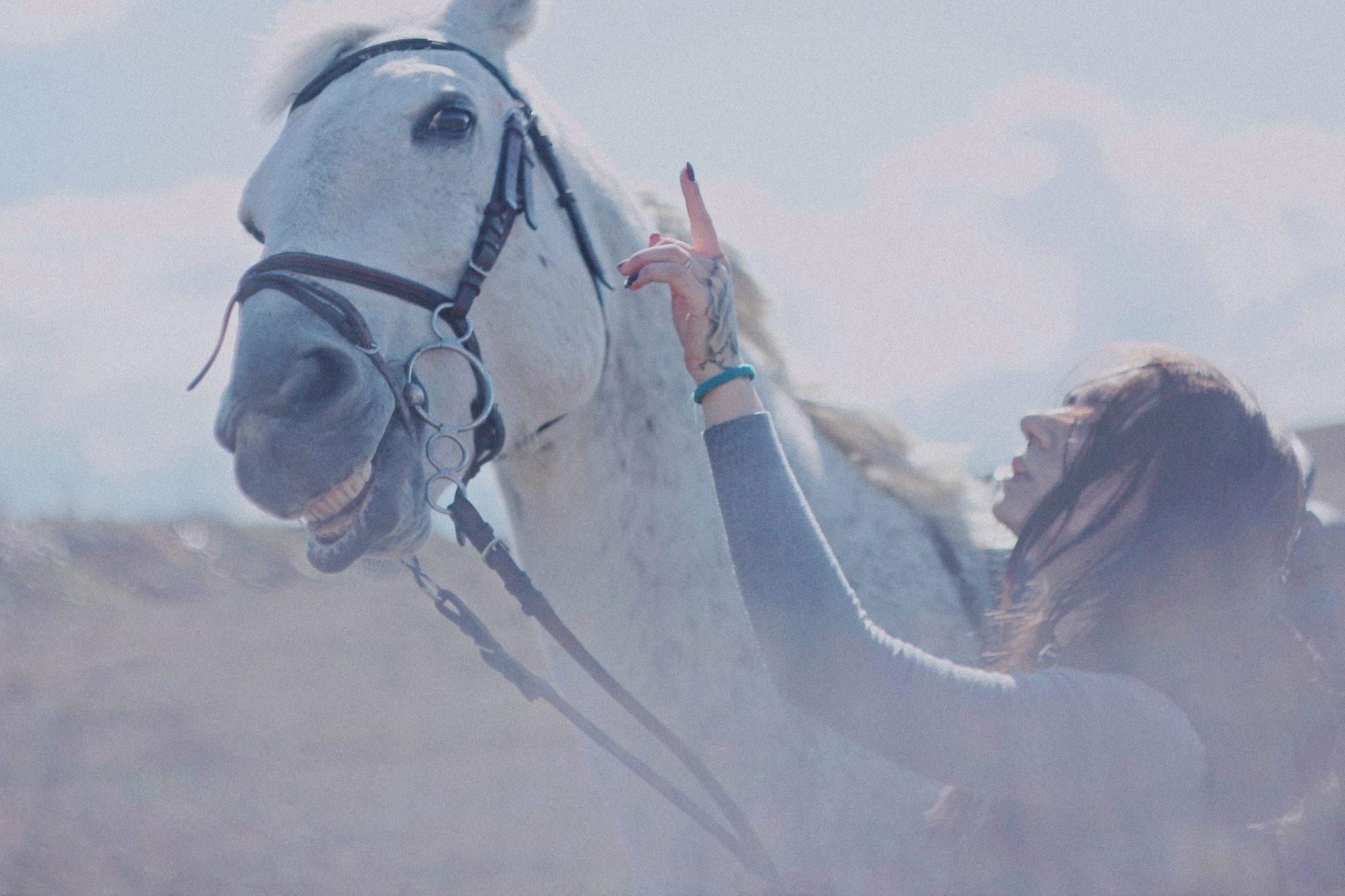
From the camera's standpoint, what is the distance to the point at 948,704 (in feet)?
3.86

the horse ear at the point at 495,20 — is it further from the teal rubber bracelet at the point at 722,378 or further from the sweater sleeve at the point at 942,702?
the sweater sleeve at the point at 942,702

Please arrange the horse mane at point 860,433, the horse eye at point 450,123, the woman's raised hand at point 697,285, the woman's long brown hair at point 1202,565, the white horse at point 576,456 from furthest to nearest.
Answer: the horse mane at point 860,433 → the horse eye at point 450,123 → the white horse at point 576,456 → the woman's raised hand at point 697,285 → the woman's long brown hair at point 1202,565

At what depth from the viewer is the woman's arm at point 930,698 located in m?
1.17

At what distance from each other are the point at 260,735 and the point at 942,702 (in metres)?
9.20

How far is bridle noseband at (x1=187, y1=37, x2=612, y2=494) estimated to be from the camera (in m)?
1.65

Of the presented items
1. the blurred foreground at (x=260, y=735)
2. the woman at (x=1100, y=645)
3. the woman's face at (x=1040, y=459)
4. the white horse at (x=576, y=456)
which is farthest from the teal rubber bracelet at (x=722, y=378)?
the blurred foreground at (x=260, y=735)

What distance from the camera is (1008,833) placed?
1.42 meters

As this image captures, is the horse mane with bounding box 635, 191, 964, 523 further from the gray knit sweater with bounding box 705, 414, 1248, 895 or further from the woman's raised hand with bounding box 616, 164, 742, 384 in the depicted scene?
the gray knit sweater with bounding box 705, 414, 1248, 895

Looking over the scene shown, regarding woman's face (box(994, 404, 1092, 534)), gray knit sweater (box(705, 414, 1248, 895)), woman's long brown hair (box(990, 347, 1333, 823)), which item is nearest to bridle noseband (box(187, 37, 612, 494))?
gray knit sweater (box(705, 414, 1248, 895))

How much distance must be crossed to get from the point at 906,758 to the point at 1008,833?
353mm

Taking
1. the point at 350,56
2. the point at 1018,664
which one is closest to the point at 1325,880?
the point at 1018,664

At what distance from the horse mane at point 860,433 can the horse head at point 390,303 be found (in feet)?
1.41

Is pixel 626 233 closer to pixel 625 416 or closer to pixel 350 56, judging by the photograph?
pixel 625 416

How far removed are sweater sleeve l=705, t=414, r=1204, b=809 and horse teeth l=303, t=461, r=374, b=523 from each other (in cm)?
71
